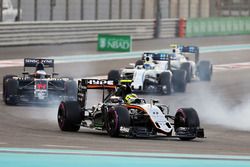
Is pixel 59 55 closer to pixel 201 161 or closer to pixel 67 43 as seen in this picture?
pixel 67 43

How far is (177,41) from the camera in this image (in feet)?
184

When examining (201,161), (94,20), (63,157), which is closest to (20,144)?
(63,157)

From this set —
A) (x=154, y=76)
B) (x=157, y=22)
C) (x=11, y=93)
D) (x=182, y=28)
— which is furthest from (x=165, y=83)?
(x=182, y=28)

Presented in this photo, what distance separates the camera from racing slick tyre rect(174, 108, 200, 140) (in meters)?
17.1

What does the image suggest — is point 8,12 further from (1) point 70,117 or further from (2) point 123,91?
(1) point 70,117

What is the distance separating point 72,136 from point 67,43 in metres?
31.1

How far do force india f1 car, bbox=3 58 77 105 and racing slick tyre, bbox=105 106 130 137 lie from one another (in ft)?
22.2

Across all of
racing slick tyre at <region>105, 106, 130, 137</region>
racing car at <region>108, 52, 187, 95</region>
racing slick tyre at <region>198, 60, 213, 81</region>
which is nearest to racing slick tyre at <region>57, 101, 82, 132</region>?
racing slick tyre at <region>105, 106, 130, 137</region>

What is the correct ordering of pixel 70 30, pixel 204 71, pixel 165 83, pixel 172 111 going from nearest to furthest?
pixel 172 111 → pixel 165 83 → pixel 204 71 → pixel 70 30

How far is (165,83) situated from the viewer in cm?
2803

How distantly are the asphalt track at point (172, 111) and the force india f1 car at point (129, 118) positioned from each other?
0.60 ft

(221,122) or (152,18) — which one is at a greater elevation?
(152,18)

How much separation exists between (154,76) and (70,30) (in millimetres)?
20562

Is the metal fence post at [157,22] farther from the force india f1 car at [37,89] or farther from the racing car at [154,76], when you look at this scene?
the force india f1 car at [37,89]
